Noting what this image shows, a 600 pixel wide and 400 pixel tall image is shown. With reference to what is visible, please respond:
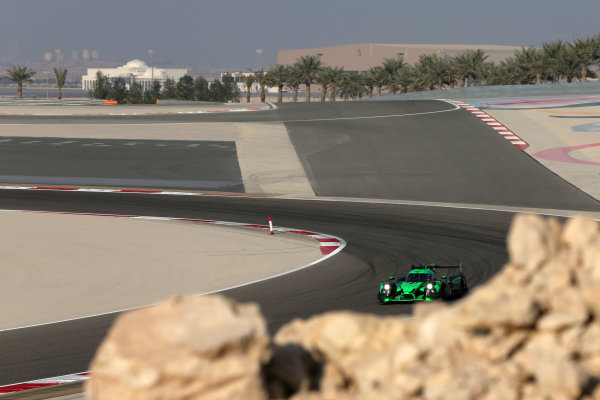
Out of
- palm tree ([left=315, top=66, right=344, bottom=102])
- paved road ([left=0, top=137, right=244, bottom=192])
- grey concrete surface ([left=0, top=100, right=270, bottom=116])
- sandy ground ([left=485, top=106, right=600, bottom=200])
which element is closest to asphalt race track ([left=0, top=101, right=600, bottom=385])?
sandy ground ([left=485, top=106, right=600, bottom=200])

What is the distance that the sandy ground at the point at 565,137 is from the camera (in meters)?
43.5

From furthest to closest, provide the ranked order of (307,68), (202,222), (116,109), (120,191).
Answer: (307,68) → (116,109) → (120,191) → (202,222)

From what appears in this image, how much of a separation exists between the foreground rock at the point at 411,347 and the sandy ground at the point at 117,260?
579 inches

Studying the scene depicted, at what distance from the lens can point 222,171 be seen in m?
46.1

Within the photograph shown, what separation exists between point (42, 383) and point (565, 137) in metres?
43.3

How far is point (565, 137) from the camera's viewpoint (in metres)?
51.5

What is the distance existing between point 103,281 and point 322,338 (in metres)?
18.5

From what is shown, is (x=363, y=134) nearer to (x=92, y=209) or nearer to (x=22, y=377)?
(x=92, y=209)

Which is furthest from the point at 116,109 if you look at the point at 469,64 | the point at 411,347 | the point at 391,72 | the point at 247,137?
the point at 411,347

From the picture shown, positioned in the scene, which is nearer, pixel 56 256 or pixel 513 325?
pixel 513 325

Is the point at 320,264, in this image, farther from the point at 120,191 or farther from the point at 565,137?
the point at 565,137

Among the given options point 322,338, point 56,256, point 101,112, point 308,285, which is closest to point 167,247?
point 56,256

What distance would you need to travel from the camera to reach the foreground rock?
16.5ft

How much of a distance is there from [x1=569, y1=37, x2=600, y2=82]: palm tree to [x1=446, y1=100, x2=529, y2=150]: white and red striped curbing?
45718 millimetres
